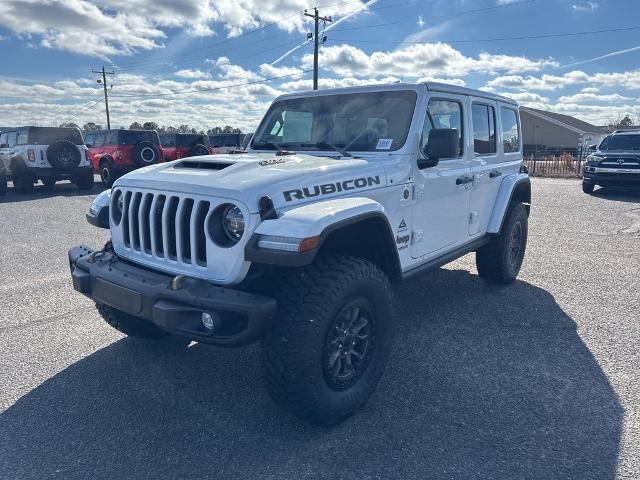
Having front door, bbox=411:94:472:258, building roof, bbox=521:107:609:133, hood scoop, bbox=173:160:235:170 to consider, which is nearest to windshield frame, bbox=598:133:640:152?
front door, bbox=411:94:472:258

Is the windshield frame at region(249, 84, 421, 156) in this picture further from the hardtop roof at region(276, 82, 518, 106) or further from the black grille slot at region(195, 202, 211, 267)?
the black grille slot at region(195, 202, 211, 267)

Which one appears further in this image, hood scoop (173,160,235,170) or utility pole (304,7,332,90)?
utility pole (304,7,332,90)

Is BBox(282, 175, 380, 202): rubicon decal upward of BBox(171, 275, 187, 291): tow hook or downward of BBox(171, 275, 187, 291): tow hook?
upward

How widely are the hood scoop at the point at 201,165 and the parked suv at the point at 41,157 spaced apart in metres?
12.3

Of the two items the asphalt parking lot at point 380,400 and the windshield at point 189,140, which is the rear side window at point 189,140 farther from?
the asphalt parking lot at point 380,400

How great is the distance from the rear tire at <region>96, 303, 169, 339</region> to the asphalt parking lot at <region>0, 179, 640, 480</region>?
0.14 meters

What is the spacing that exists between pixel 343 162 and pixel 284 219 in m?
0.92

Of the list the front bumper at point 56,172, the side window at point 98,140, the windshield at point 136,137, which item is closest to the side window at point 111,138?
the windshield at point 136,137

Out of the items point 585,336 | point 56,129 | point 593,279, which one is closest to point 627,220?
point 593,279

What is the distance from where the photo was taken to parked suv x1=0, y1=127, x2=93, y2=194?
13.8 m

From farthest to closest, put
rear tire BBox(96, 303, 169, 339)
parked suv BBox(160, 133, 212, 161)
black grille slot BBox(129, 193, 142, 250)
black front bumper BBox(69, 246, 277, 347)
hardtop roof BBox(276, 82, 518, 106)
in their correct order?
parked suv BBox(160, 133, 212, 161)
hardtop roof BBox(276, 82, 518, 106)
rear tire BBox(96, 303, 169, 339)
black grille slot BBox(129, 193, 142, 250)
black front bumper BBox(69, 246, 277, 347)

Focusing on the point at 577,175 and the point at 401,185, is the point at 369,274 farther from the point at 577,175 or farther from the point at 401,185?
the point at 577,175

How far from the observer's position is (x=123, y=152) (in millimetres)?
15758

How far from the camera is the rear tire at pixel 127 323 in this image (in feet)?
11.8
